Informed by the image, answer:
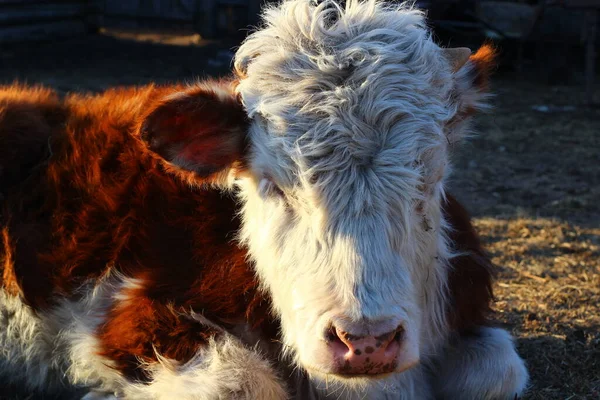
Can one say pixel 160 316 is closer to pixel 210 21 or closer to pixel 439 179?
pixel 439 179

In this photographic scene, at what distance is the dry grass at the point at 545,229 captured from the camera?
418 centimetres

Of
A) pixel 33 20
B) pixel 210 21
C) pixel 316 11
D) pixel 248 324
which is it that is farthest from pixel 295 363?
pixel 210 21

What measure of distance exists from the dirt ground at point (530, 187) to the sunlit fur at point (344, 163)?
1.27 meters

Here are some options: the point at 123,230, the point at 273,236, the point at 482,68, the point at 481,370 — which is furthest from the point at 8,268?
the point at 482,68

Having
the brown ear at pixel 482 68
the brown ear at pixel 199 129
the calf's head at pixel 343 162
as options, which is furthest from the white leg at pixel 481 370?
the brown ear at pixel 199 129

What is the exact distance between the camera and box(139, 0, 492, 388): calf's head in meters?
2.68

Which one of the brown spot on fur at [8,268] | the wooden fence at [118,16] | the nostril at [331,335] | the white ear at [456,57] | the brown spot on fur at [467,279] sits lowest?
the wooden fence at [118,16]

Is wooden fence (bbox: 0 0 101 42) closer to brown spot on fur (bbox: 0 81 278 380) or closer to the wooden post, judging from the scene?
the wooden post

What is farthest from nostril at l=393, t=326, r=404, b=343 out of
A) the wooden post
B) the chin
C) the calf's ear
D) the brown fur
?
the wooden post

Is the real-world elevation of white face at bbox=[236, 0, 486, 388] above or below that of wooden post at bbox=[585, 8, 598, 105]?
above

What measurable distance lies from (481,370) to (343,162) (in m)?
1.20

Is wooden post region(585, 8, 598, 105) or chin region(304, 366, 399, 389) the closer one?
chin region(304, 366, 399, 389)

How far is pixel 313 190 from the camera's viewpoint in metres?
2.84

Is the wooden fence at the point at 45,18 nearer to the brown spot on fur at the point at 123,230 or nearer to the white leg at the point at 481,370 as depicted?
the brown spot on fur at the point at 123,230
